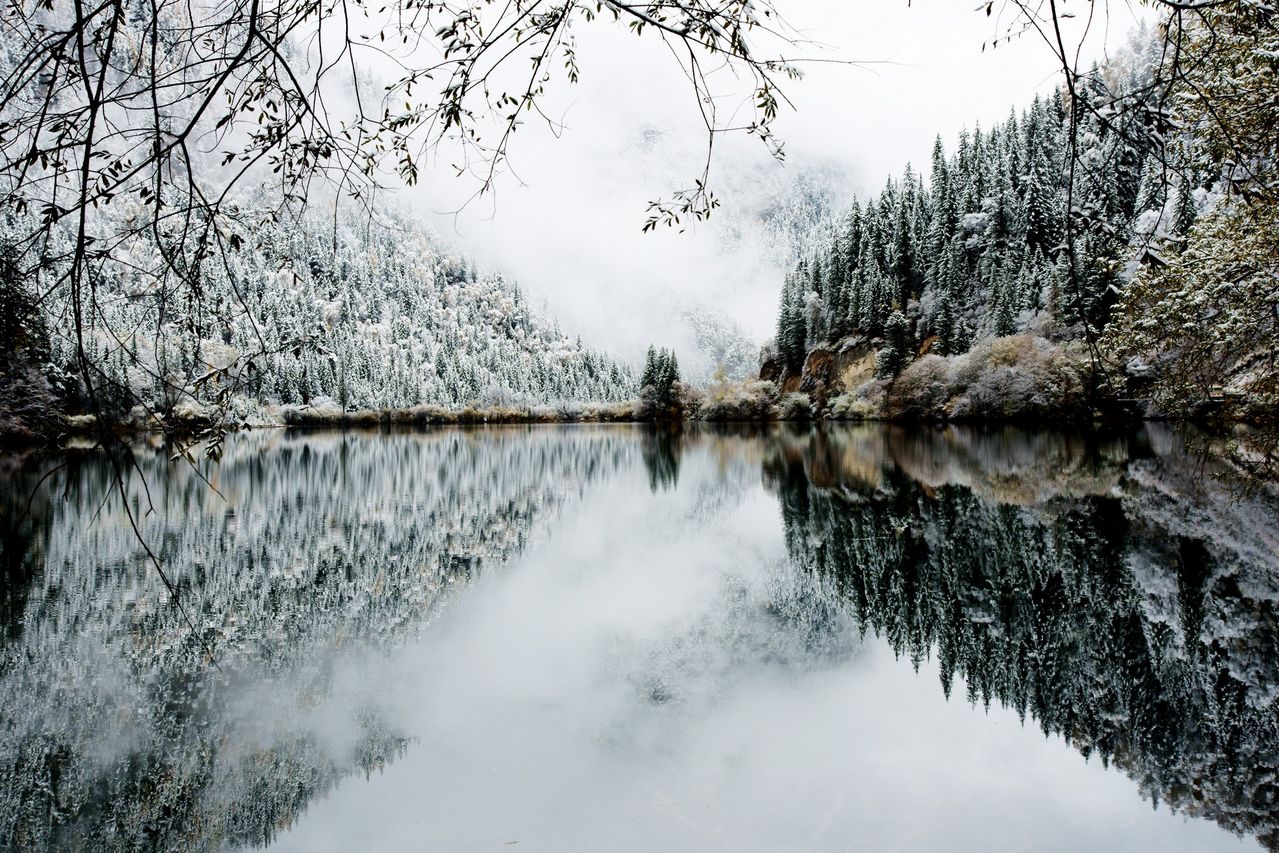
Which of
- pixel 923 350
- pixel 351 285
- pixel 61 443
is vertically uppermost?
pixel 351 285

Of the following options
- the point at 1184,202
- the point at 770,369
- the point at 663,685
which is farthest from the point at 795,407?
the point at 1184,202

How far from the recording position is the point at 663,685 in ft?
25.1

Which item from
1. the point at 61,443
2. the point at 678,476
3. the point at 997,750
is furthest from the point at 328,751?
the point at 678,476

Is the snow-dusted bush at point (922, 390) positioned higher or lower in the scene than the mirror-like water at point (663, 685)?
higher

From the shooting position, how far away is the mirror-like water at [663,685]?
5.12m

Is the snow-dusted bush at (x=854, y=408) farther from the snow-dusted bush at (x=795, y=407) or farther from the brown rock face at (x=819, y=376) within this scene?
the snow-dusted bush at (x=795, y=407)

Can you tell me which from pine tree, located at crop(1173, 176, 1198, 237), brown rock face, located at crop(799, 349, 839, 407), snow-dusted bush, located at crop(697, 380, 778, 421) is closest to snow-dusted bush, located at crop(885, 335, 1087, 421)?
brown rock face, located at crop(799, 349, 839, 407)

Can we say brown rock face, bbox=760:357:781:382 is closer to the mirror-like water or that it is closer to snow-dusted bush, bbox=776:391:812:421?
snow-dusted bush, bbox=776:391:812:421

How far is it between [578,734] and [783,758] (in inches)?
73.0

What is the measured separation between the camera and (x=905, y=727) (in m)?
→ 6.44

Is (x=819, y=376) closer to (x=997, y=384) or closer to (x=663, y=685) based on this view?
(x=997, y=384)

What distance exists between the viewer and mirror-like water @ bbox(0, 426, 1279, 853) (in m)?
5.12

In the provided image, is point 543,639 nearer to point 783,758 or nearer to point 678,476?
point 783,758

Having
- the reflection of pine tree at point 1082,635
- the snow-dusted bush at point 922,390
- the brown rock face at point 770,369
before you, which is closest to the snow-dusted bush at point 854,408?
the snow-dusted bush at point 922,390
